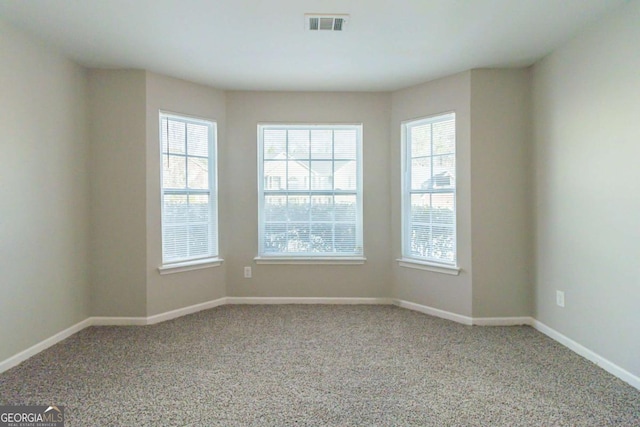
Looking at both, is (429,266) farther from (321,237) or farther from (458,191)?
(321,237)

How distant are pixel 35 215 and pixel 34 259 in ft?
1.15

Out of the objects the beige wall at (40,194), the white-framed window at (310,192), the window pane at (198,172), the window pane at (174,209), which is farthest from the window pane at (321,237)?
the beige wall at (40,194)

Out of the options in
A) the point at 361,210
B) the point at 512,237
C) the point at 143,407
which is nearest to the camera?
the point at 143,407

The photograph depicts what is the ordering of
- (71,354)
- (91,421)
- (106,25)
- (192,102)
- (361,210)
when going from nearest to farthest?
(91,421)
(106,25)
(71,354)
(192,102)
(361,210)

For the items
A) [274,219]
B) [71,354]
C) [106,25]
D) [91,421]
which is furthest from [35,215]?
[274,219]

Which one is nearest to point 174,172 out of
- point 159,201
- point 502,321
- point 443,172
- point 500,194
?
point 159,201

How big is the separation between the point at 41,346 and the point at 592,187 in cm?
449

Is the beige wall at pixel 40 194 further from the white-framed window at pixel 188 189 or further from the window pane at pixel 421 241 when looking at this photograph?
the window pane at pixel 421 241

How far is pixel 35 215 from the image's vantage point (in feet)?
10.0

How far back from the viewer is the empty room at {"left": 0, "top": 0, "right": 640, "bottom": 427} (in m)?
2.49

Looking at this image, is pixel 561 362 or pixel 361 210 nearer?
pixel 561 362

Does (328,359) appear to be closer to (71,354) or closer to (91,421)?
(91,421)

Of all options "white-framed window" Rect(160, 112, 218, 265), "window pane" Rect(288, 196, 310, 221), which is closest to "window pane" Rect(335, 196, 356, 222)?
"window pane" Rect(288, 196, 310, 221)

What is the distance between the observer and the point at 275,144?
4.48 metres
